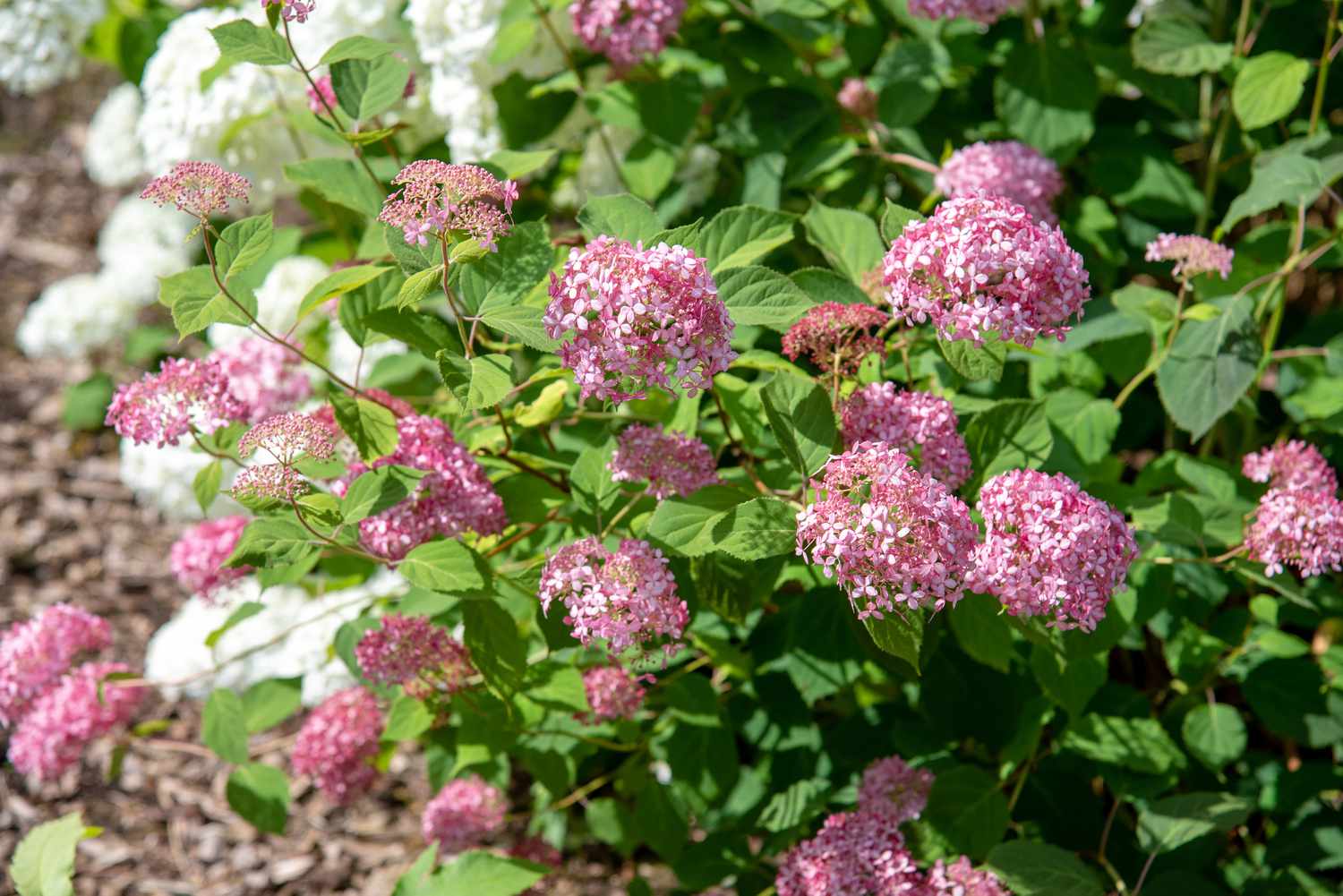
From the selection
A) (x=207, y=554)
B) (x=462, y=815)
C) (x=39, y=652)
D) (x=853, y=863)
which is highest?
(x=207, y=554)

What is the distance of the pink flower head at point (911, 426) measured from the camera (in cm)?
141

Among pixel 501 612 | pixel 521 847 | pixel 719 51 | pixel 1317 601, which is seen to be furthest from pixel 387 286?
pixel 1317 601

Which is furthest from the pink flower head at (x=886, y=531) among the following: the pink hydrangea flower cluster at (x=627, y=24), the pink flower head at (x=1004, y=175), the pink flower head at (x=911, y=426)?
the pink hydrangea flower cluster at (x=627, y=24)

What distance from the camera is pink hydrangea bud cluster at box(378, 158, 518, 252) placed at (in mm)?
1268

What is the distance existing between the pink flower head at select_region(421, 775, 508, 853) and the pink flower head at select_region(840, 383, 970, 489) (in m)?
1.11

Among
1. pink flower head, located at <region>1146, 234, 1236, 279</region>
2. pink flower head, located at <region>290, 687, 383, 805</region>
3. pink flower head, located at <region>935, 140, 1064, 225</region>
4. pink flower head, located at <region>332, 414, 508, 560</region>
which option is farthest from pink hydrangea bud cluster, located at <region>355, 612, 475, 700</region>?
pink flower head, located at <region>1146, 234, 1236, 279</region>

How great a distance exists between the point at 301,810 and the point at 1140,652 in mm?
1912

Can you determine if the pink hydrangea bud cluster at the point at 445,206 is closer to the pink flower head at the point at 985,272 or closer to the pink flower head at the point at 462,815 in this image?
the pink flower head at the point at 985,272

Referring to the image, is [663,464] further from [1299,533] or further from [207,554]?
[207,554]

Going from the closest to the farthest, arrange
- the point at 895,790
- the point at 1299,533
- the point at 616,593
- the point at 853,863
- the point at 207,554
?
the point at 616,593 → the point at 1299,533 → the point at 853,863 → the point at 895,790 → the point at 207,554

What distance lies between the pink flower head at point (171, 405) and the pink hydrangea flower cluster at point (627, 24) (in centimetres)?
87

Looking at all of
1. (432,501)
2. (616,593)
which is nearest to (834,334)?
(616,593)

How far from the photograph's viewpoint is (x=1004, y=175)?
5.92ft

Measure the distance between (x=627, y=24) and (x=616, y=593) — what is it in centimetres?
111
